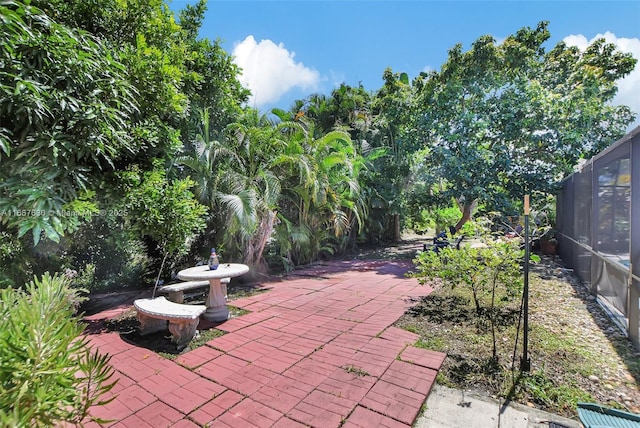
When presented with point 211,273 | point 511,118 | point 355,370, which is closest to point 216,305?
point 211,273

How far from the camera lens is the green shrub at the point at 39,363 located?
117cm

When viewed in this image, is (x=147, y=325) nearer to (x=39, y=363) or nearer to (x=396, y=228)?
(x=39, y=363)

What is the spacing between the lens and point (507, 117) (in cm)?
901

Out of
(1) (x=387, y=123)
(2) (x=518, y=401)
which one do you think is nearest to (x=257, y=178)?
(2) (x=518, y=401)

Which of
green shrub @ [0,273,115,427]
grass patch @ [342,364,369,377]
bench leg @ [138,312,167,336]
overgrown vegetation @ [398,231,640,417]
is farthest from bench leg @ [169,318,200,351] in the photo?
overgrown vegetation @ [398,231,640,417]

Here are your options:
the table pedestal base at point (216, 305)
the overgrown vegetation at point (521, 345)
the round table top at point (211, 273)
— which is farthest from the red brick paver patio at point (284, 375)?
the round table top at point (211, 273)

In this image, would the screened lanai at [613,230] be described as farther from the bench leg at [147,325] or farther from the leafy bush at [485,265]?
the bench leg at [147,325]

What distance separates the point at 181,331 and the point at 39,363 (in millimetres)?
2613

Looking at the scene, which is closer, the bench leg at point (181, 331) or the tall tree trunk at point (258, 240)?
the bench leg at point (181, 331)

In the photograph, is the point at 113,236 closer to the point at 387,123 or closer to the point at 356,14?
the point at 356,14

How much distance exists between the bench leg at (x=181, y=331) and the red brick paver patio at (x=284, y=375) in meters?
0.22

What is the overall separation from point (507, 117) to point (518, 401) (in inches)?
340

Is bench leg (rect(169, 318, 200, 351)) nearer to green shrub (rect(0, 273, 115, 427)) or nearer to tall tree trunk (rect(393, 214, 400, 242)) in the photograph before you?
green shrub (rect(0, 273, 115, 427))

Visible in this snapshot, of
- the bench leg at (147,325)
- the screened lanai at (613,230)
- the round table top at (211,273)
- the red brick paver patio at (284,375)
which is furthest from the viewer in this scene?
the round table top at (211,273)
